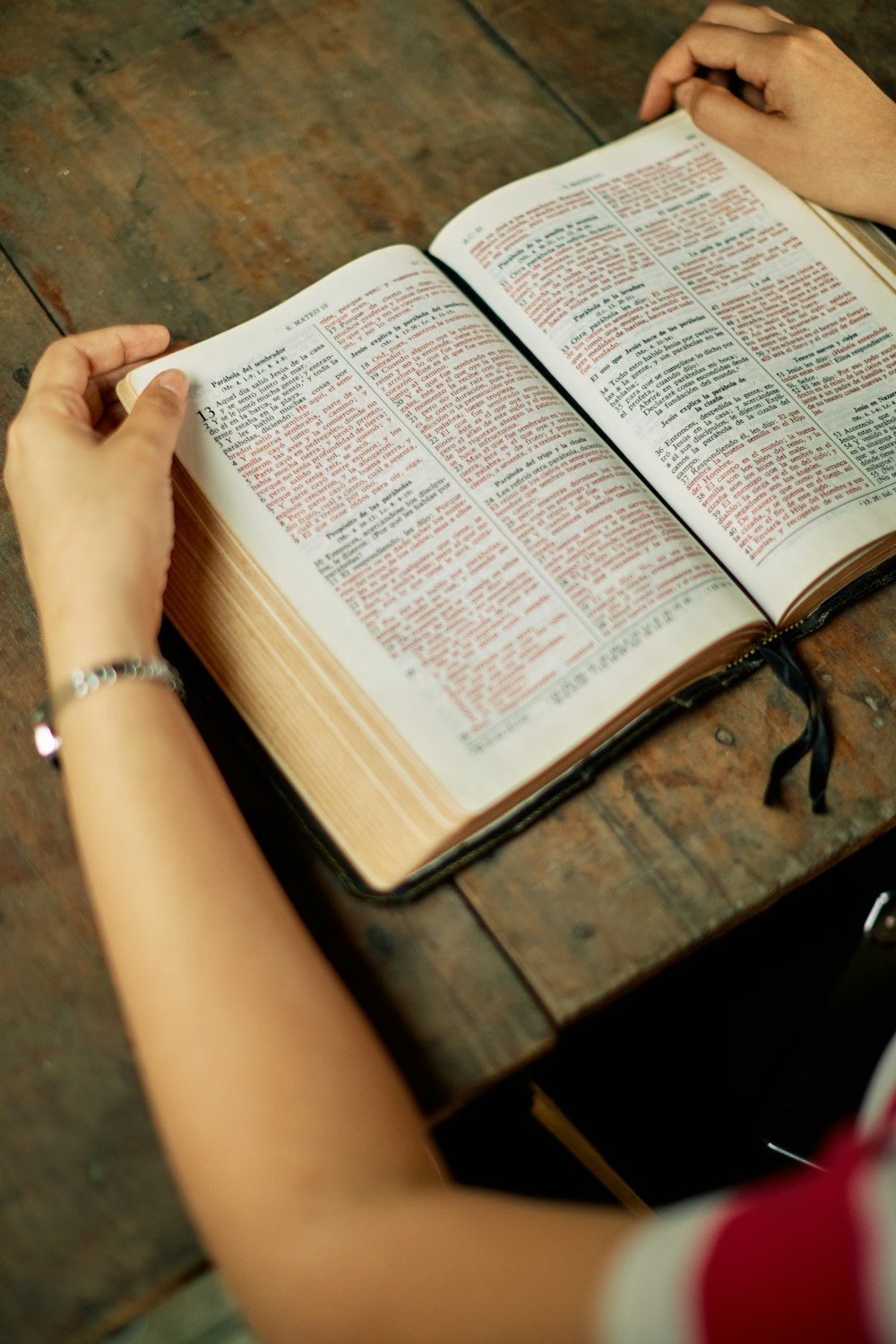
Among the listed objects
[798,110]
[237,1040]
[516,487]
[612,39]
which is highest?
[612,39]

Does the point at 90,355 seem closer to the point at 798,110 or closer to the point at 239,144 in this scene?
the point at 239,144

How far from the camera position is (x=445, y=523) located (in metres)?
0.73

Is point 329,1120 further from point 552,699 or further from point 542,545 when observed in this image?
point 542,545

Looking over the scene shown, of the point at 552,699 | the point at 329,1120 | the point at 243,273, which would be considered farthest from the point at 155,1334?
the point at 243,273

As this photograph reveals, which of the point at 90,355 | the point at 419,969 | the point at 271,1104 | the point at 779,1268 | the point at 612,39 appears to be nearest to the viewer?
the point at 779,1268

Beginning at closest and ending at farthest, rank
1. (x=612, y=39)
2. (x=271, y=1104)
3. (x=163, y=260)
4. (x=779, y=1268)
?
(x=779, y=1268)
(x=271, y=1104)
(x=163, y=260)
(x=612, y=39)

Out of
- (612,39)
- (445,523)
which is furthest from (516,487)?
(612,39)

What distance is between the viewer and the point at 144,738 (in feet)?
2.06

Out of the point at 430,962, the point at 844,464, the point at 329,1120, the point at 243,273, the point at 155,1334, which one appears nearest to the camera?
the point at 329,1120

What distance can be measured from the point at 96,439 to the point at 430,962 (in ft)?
1.40

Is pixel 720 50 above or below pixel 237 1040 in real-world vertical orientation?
above

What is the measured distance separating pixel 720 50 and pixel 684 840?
727 mm

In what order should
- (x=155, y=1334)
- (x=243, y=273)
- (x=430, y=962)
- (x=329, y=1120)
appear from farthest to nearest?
1. (x=155, y=1334)
2. (x=243, y=273)
3. (x=430, y=962)
4. (x=329, y=1120)

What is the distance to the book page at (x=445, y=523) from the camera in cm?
68
